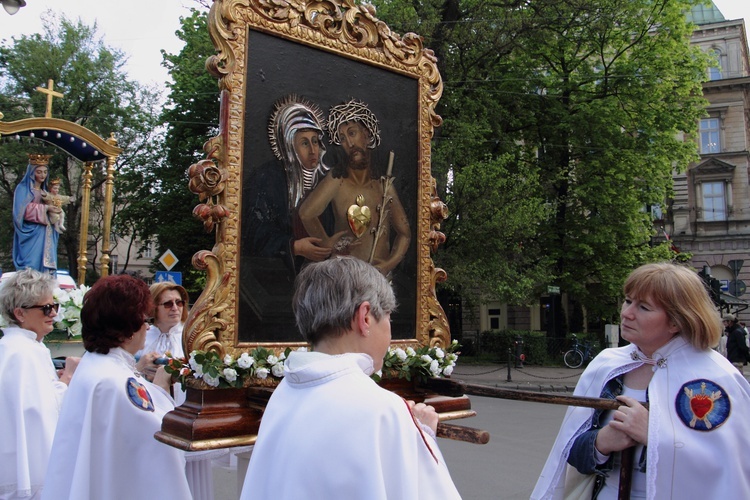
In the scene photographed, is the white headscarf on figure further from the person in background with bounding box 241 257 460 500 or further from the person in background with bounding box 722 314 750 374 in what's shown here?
the person in background with bounding box 722 314 750 374

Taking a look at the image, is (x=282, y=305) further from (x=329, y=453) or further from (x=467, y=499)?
(x=467, y=499)

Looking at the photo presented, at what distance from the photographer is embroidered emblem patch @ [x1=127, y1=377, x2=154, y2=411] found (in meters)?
2.94

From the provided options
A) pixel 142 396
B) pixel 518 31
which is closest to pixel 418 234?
pixel 142 396

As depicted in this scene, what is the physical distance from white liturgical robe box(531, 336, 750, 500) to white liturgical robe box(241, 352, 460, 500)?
1.19 m

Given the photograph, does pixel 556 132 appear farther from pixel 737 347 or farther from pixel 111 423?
pixel 111 423

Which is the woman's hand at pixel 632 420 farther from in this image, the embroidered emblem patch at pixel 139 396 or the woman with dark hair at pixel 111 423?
the embroidered emblem patch at pixel 139 396

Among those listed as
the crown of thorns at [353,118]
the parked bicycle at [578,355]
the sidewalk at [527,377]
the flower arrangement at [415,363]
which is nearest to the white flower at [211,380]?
the flower arrangement at [415,363]

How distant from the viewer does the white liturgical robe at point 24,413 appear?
137 inches

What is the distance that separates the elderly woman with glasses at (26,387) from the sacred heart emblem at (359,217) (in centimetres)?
195

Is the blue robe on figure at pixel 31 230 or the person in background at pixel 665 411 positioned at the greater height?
the blue robe on figure at pixel 31 230

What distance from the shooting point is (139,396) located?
9.74ft

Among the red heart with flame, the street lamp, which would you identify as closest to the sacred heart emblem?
the red heart with flame

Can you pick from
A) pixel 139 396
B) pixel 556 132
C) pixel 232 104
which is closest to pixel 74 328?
pixel 139 396

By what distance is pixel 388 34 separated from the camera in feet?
12.4
